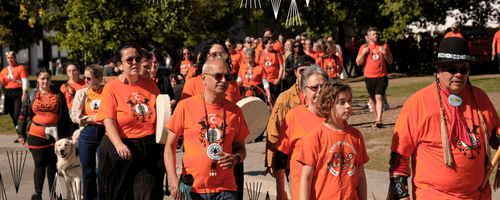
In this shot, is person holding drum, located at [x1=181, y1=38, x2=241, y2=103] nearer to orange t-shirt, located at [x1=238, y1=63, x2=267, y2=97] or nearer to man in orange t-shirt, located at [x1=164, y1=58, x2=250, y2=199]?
man in orange t-shirt, located at [x1=164, y1=58, x2=250, y2=199]

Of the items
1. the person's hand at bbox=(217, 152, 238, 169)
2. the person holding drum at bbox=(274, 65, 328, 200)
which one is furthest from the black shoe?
the person holding drum at bbox=(274, 65, 328, 200)

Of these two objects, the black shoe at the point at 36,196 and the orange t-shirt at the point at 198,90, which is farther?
the black shoe at the point at 36,196

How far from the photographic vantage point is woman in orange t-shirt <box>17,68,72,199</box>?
6.77 m

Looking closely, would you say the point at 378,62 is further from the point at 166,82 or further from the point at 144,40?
the point at 144,40

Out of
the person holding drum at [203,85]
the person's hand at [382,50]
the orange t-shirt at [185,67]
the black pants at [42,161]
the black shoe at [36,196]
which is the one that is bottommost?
the black shoe at [36,196]

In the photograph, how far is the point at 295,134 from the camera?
12.3 ft

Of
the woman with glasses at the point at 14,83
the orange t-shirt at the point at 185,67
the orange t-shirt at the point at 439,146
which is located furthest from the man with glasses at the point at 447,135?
the woman with glasses at the point at 14,83

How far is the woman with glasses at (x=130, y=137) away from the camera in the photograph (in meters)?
4.48

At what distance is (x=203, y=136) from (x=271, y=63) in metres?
8.19

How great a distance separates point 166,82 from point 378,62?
20.8 feet

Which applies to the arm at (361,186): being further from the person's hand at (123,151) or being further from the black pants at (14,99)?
the black pants at (14,99)

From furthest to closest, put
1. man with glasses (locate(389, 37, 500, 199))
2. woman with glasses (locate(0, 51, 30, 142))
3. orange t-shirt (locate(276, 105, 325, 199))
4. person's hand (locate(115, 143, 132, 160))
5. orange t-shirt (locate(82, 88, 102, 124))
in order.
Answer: woman with glasses (locate(0, 51, 30, 142)), orange t-shirt (locate(82, 88, 102, 124)), person's hand (locate(115, 143, 132, 160)), orange t-shirt (locate(276, 105, 325, 199)), man with glasses (locate(389, 37, 500, 199))

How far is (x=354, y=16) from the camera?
26625 millimetres

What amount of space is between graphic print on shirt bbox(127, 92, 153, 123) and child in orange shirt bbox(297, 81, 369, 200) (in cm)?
168
